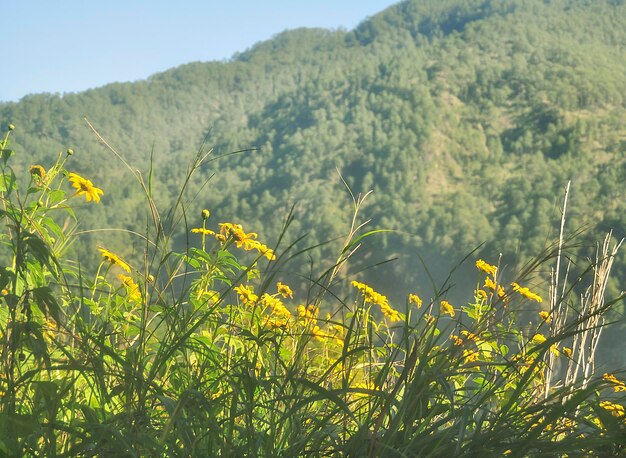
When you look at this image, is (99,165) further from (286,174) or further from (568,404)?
(568,404)

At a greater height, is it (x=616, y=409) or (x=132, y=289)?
(x=132, y=289)

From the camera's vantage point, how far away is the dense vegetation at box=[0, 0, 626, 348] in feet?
137

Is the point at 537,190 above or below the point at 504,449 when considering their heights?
below

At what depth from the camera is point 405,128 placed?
57.7 meters

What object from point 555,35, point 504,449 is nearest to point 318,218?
point 555,35

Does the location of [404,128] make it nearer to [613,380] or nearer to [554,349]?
[554,349]

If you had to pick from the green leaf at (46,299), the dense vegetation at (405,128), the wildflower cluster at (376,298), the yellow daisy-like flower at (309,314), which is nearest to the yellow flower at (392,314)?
the wildflower cluster at (376,298)

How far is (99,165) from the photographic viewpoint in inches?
1844

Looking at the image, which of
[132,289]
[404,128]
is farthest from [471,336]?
[404,128]

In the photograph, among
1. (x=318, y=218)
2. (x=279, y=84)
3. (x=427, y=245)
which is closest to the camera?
(x=427, y=245)

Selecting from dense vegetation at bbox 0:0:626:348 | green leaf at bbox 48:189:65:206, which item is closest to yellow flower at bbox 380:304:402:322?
green leaf at bbox 48:189:65:206

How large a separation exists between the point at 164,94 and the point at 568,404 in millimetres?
78941

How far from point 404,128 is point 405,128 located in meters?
0.20

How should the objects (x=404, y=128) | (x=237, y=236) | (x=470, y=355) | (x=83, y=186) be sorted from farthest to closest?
(x=404, y=128) < (x=83, y=186) < (x=237, y=236) < (x=470, y=355)
